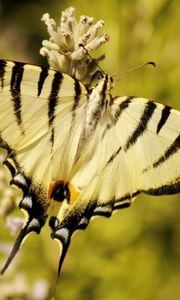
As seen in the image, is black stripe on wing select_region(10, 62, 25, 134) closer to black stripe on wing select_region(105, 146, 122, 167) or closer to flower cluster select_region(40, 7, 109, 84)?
flower cluster select_region(40, 7, 109, 84)

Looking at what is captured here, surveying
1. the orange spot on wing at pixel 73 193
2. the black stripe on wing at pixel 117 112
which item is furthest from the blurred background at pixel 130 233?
the black stripe on wing at pixel 117 112

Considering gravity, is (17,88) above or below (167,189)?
above

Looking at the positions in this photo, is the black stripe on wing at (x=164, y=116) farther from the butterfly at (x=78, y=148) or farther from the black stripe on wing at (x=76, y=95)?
the black stripe on wing at (x=76, y=95)

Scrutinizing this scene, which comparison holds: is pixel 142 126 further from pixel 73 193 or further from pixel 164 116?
pixel 73 193

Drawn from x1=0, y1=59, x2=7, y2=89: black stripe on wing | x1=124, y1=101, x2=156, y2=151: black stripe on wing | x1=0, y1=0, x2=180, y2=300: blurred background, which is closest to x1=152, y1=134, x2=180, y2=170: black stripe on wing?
x1=124, y1=101, x2=156, y2=151: black stripe on wing

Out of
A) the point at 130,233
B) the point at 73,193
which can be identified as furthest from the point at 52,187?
the point at 130,233

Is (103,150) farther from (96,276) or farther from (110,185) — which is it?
(96,276)

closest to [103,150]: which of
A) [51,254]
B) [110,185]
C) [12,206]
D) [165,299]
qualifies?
[110,185]
